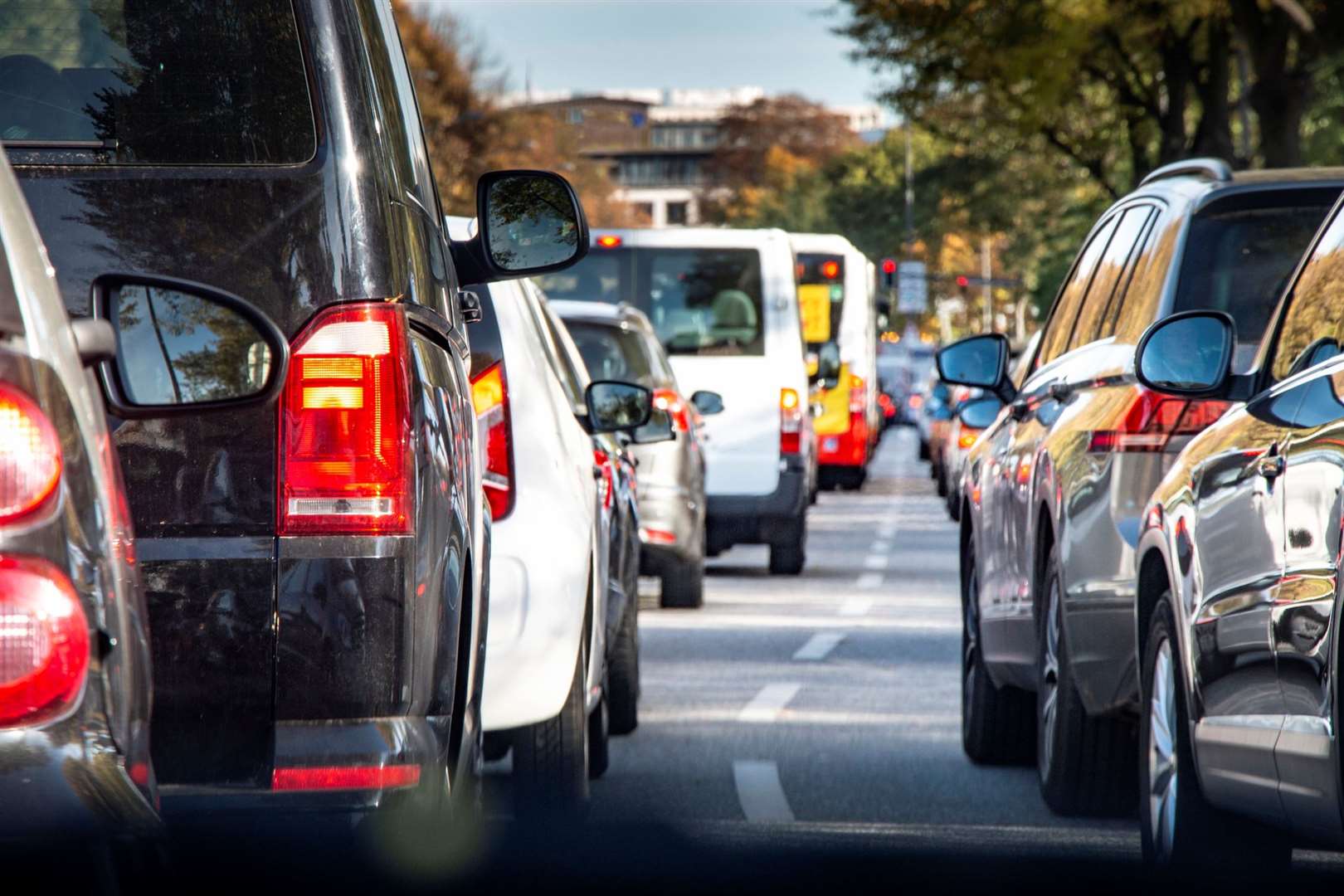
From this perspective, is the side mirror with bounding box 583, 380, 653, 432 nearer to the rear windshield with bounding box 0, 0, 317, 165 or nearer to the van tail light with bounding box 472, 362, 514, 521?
the van tail light with bounding box 472, 362, 514, 521

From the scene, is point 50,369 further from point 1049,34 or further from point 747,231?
point 1049,34

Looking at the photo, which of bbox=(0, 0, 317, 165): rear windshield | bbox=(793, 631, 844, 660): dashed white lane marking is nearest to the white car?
bbox=(0, 0, 317, 165): rear windshield

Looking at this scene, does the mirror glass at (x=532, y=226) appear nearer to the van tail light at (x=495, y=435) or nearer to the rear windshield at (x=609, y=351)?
the van tail light at (x=495, y=435)

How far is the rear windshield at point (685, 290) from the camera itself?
20156 millimetres

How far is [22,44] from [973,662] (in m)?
5.41

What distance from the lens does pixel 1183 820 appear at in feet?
19.2

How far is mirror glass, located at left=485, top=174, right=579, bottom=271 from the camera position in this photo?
5953mm

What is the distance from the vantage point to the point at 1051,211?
55.7 metres

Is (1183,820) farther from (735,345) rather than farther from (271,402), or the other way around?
(735,345)

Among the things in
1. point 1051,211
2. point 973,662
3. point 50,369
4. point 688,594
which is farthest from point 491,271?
→ point 1051,211

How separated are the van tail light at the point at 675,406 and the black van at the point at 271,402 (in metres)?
Answer: 10.1

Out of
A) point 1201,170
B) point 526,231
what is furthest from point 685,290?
point 526,231

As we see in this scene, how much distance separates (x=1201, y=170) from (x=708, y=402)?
10435mm

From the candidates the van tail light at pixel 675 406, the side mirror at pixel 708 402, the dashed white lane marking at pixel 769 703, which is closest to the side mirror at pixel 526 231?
the dashed white lane marking at pixel 769 703
